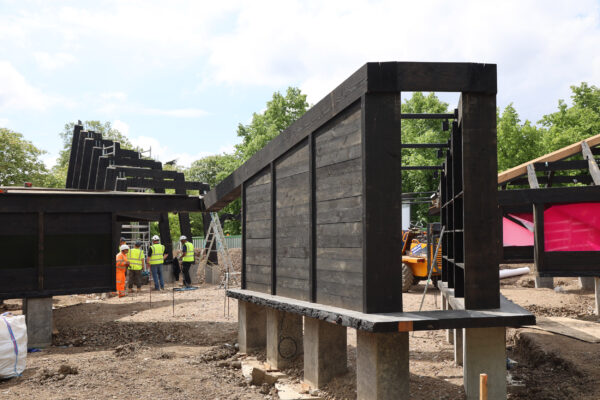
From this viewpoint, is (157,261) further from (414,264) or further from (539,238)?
(539,238)

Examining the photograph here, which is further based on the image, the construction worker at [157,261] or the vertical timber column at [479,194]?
the construction worker at [157,261]

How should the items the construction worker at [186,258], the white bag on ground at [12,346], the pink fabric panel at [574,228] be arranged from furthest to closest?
the construction worker at [186,258] < the pink fabric panel at [574,228] < the white bag on ground at [12,346]

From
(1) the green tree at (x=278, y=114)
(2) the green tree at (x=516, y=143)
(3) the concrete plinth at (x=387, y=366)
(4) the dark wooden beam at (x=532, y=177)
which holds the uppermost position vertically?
(1) the green tree at (x=278, y=114)

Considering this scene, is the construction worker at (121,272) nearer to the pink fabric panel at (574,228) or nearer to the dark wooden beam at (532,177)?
the dark wooden beam at (532,177)

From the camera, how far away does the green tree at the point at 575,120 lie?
30.9 m

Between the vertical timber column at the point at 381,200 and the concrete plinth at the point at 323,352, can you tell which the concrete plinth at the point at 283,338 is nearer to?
the concrete plinth at the point at 323,352

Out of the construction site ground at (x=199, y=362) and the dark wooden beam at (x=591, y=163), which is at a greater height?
the dark wooden beam at (x=591, y=163)

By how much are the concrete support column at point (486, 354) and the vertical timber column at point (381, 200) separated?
925mm

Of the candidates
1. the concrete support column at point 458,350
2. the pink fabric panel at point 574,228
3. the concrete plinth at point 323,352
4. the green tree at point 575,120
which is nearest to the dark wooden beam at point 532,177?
the pink fabric panel at point 574,228

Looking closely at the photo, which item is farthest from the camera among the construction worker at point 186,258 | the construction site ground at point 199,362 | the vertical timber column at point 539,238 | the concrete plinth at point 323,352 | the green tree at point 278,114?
the green tree at point 278,114

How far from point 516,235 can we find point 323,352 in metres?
5.66

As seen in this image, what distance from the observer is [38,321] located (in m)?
11.4

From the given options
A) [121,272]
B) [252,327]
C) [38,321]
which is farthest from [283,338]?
[121,272]

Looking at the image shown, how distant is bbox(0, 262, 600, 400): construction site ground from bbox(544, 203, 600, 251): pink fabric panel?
65.9 inches
